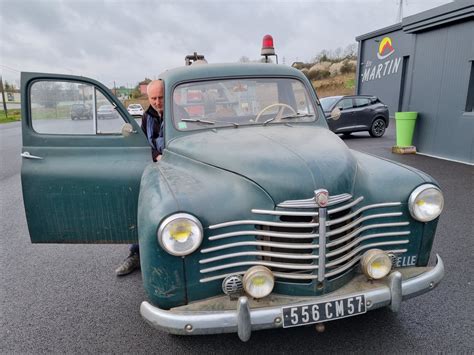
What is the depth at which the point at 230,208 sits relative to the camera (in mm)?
2193

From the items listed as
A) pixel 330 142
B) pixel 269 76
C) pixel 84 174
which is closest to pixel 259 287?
pixel 330 142

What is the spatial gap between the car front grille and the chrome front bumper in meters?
0.15

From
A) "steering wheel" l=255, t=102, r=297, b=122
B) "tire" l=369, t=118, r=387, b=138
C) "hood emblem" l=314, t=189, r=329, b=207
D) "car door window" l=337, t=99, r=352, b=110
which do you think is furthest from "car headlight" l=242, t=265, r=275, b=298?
"tire" l=369, t=118, r=387, b=138

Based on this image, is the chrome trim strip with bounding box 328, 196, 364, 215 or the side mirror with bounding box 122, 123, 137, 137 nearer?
the chrome trim strip with bounding box 328, 196, 364, 215

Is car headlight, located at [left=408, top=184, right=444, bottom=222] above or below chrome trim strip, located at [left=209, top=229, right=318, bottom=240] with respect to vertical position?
above

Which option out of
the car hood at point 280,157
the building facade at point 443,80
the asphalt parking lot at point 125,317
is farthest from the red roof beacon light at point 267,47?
the building facade at point 443,80

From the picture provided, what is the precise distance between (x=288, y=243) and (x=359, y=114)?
1183cm

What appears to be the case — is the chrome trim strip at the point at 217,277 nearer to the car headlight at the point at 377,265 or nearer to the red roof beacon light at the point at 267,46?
the car headlight at the point at 377,265

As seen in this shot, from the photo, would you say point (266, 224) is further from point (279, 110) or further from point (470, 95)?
point (470, 95)

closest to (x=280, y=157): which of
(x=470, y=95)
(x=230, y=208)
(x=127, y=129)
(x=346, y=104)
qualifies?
(x=230, y=208)

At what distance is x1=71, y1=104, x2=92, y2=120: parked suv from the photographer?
329cm

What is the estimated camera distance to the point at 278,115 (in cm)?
338

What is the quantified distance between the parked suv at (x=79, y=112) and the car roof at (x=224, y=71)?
741mm

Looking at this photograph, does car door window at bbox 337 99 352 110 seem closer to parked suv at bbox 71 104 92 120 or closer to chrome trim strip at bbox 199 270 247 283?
parked suv at bbox 71 104 92 120
